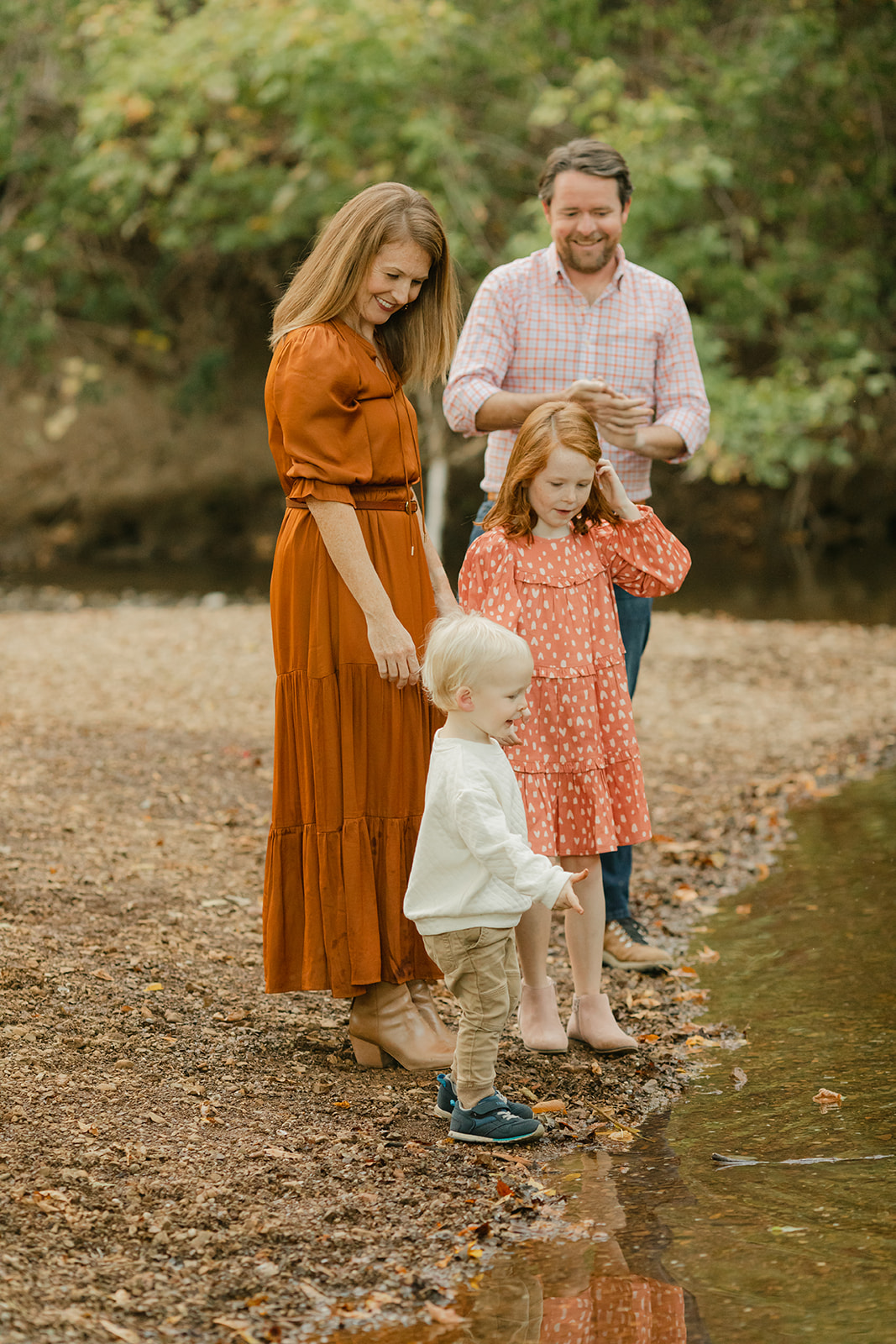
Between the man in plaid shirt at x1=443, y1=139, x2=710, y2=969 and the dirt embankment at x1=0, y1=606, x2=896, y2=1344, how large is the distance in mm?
1002

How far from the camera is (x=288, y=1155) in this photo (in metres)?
2.79

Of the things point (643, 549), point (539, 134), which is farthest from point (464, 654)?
point (539, 134)

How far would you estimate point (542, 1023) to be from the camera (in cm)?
334

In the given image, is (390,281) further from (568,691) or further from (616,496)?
(568,691)

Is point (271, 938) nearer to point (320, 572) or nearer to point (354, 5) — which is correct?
point (320, 572)

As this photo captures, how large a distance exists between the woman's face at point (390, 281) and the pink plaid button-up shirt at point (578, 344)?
2.19 ft

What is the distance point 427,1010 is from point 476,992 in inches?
21.2

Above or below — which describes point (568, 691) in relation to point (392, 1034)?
above

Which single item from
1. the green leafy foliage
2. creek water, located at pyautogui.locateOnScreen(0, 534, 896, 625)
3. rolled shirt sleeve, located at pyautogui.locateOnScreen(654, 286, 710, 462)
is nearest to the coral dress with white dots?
rolled shirt sleeve, located at pyautogui.locateOnScreen(654, 286, 710, 462)

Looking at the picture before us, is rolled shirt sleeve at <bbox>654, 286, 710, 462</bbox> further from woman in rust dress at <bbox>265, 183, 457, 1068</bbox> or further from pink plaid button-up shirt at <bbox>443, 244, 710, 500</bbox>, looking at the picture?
woman in rust dress at <bbox>265, 183, 457, 1068</bbox>

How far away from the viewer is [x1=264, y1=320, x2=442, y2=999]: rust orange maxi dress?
3152 millimetres

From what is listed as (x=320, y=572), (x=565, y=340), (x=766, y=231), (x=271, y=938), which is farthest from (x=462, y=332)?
(x=766, y=231)

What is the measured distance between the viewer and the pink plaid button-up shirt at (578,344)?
3.87 m

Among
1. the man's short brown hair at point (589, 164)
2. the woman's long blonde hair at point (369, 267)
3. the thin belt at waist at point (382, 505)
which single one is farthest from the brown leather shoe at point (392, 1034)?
the man's short brown hair at point (589, 164)
